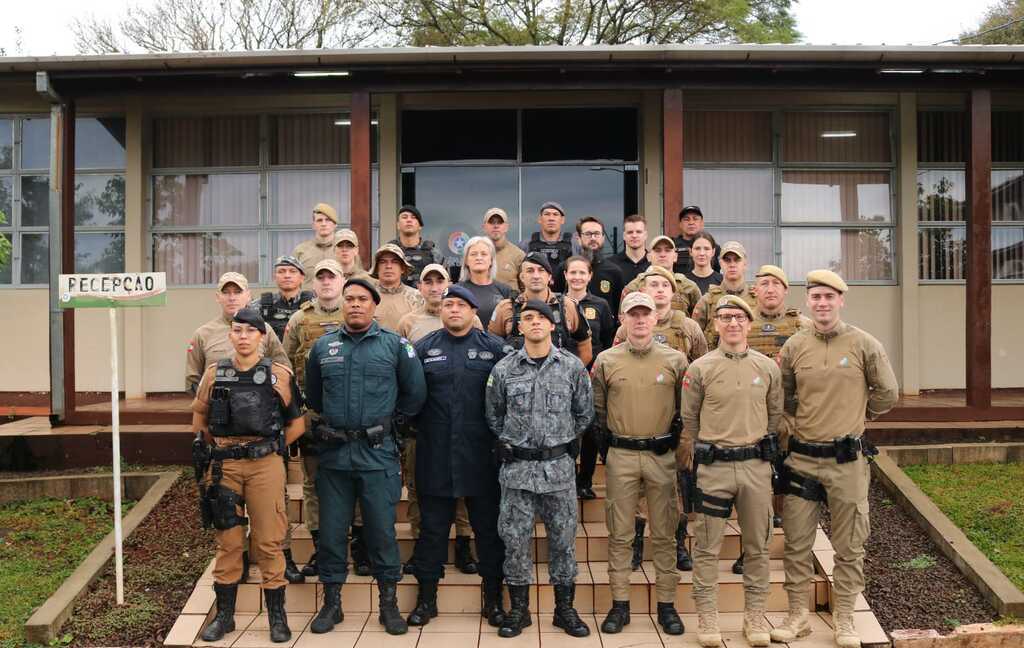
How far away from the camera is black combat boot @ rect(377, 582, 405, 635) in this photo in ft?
15.4

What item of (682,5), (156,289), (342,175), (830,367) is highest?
(682,5)

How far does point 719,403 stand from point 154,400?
23.5 ft

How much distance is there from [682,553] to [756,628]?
0.86m

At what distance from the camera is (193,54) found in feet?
25.0

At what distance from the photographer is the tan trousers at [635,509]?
15.4ft

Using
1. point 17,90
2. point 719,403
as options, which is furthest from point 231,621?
point 17,90

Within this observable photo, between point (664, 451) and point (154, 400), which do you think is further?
point (154, 400)

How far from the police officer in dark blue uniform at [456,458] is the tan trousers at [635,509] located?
67 centimetres

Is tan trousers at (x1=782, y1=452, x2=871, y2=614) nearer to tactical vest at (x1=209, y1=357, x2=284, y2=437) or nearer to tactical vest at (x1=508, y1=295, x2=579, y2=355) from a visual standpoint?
tactical vest at (x1=508, y1=295, x2=579, y2=355)

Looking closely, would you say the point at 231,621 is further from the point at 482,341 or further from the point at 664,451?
the point at 664,451

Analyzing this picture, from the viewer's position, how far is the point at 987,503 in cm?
630

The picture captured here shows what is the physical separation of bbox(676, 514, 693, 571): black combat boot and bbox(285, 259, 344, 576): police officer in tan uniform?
7.67 feet

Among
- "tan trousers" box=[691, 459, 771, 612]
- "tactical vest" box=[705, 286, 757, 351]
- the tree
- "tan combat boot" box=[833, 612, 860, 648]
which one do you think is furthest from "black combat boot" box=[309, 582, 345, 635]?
the tree

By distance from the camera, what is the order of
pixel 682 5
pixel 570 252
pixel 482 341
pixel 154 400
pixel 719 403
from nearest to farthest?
pixel 719 403, pixel 482 341, pixel 570 252, pixel 154 400, pixel 682 5
